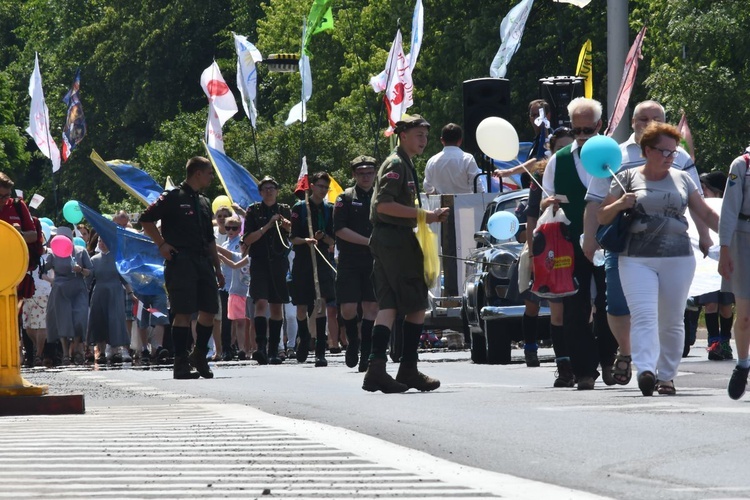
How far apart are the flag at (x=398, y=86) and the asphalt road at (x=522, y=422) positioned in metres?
13.8

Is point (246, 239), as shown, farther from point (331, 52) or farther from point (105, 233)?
point (331, 52)

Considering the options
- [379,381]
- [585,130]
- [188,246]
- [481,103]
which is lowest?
[379,381]

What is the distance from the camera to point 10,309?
12086mm

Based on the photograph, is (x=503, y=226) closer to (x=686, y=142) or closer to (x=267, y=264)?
(x=686, y=142)

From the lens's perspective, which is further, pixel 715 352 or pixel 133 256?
pixel 133 256

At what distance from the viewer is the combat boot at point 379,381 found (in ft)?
42.7

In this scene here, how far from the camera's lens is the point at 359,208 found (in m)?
17.6

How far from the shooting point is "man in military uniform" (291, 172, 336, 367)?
64.5 feet

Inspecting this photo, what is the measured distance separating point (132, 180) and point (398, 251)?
1379 centimetres

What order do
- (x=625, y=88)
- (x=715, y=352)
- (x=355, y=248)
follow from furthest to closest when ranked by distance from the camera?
1. (x=625, y=88)
2. (x=355, y=248)
3. (x=715, y=352)

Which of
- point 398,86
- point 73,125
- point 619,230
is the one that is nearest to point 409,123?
point 619,230

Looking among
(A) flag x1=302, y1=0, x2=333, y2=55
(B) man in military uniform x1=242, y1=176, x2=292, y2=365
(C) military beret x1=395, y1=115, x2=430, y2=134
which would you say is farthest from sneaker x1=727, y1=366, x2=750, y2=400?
A: (A) flag x1=302, y1=0, x2=333, y2=55

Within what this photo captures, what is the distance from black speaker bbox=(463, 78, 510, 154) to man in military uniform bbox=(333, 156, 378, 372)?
17.7 ft

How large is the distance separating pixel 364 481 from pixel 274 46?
64.6 m
